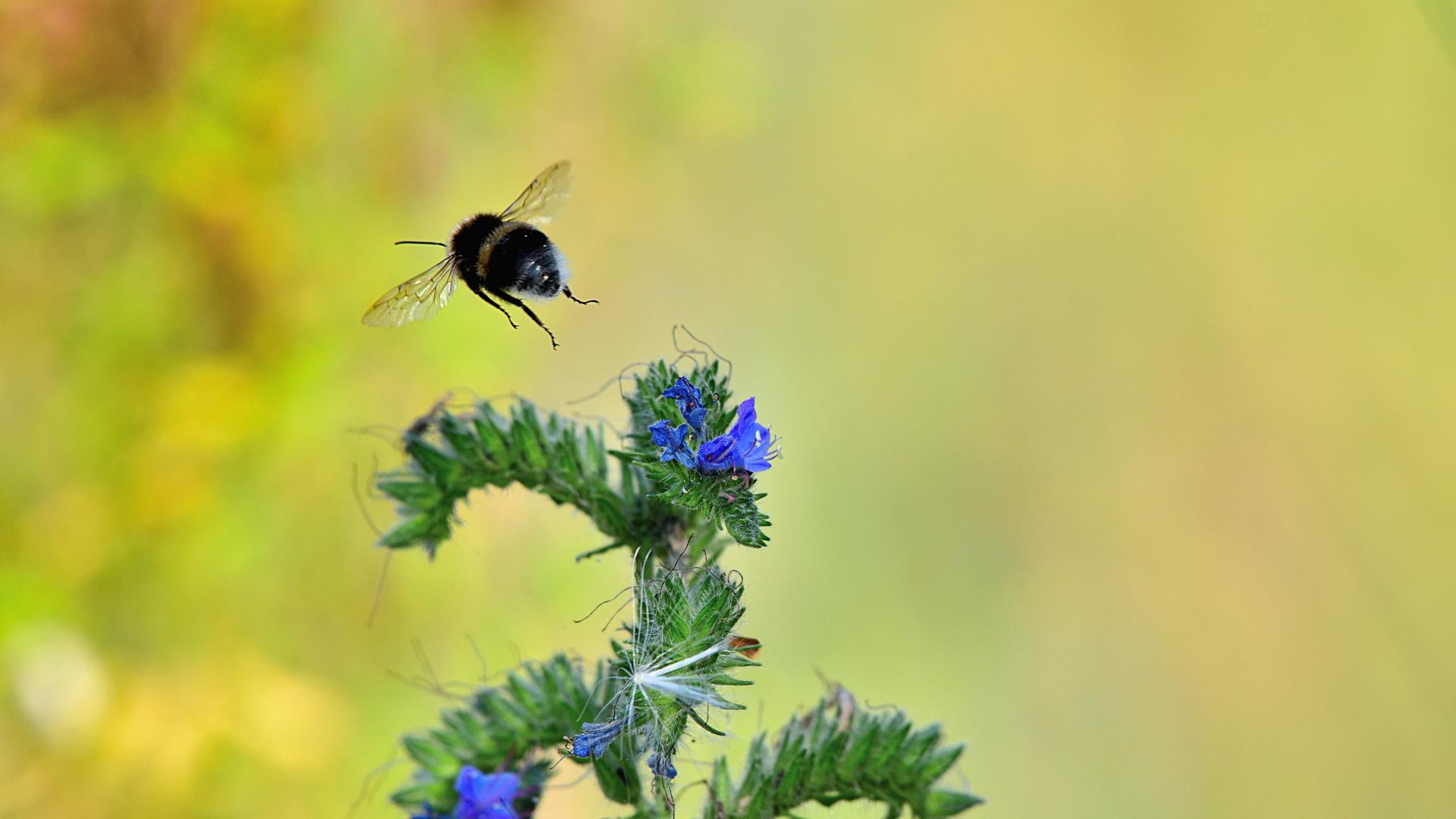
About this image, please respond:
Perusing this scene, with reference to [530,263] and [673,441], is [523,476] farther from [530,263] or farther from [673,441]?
[530,263]

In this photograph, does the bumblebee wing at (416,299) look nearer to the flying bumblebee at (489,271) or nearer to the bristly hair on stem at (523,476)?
the flying bumblebee at (489,271)

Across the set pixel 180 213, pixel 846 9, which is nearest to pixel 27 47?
pixel 180 213

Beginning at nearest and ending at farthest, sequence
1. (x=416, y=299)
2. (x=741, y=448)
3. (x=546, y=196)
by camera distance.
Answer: (x=741, y=448) → (x=416, y=299) → (x=546, y=196)

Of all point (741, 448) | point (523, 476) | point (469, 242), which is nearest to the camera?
point (741, 448)

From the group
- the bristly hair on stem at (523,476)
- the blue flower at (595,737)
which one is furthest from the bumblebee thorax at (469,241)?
the blue flower at (595,737)

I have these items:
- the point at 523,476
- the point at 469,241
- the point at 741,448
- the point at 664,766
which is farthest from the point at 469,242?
the point at 664,766

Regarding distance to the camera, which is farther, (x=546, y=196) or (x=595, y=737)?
(x=546, y=196)

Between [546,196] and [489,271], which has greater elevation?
[546,196]
